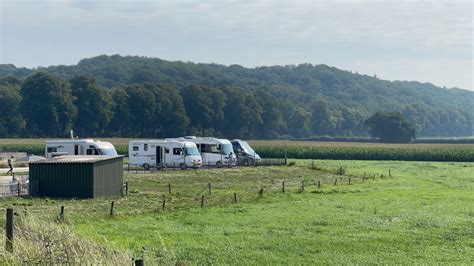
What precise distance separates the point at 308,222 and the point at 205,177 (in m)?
23.2

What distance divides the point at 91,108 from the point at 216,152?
63.8 metres

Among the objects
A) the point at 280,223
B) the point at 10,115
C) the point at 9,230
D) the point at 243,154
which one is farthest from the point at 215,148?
the point at 10,115

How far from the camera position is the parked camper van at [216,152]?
188ft

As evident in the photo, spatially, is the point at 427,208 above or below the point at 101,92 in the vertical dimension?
below

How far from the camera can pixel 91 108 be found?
11669 centimetres

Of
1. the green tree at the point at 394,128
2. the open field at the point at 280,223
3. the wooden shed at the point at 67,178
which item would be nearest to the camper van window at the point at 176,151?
the open field at the point at 280,223

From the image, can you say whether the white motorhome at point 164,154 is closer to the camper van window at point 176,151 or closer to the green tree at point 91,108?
the camper van window at point 176,151

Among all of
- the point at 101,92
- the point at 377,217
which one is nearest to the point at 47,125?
the point at 101,92

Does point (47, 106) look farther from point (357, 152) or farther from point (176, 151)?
point (176, 151)

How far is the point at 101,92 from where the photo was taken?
385 feet

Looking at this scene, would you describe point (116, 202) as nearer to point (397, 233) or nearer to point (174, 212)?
point (174, 212)

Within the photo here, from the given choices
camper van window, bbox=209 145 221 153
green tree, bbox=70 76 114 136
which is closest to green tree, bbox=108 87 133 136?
green tree, bbox=70 76 114 136

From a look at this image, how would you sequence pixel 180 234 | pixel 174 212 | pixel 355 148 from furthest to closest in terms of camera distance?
pixel 355 148 → pixel 174 212 → pixel 180 234

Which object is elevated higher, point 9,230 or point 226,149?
point 226,149
